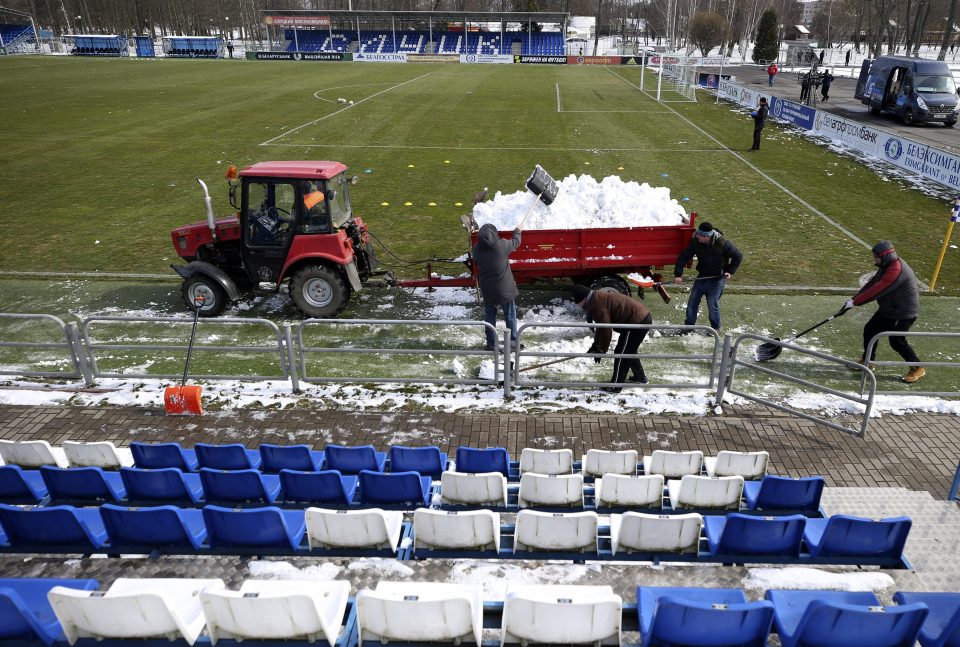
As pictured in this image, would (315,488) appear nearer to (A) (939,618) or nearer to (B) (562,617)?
(B) (562,617)

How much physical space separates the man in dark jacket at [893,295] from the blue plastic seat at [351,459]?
6.54 meters

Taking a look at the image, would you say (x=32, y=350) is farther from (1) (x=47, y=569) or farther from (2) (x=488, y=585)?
(2) (x=488, y=585)

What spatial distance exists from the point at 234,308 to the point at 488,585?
27.0 ft

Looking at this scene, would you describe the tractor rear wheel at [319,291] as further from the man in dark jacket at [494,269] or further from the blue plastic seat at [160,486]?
the blue plastic seat at [160,486]

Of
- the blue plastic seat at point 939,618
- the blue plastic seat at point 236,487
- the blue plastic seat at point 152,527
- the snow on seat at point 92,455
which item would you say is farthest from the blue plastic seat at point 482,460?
the snow on seat at point 92,455

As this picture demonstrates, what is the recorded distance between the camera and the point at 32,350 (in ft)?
34.4

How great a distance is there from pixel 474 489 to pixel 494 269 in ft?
13.9

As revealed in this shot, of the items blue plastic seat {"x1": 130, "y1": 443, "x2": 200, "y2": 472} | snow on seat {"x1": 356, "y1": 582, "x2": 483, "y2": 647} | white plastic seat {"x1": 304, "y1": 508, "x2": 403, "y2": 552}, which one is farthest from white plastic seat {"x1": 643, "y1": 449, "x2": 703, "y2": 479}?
blue plastic seat {"x1": 130, "y1": 443, "x2": 200, "y2": 472}

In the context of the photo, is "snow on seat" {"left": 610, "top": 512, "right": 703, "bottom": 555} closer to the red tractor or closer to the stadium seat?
the stadium seat

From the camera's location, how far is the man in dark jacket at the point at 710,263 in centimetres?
984

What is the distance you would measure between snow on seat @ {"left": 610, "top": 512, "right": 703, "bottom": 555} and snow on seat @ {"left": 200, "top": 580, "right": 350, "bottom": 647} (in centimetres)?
218

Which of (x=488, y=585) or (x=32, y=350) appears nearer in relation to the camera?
(x=488, y=585)

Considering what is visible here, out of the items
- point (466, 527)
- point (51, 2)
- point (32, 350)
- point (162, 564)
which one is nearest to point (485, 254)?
point (466, 527)

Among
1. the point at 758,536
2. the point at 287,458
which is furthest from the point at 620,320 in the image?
the point at 287,458
